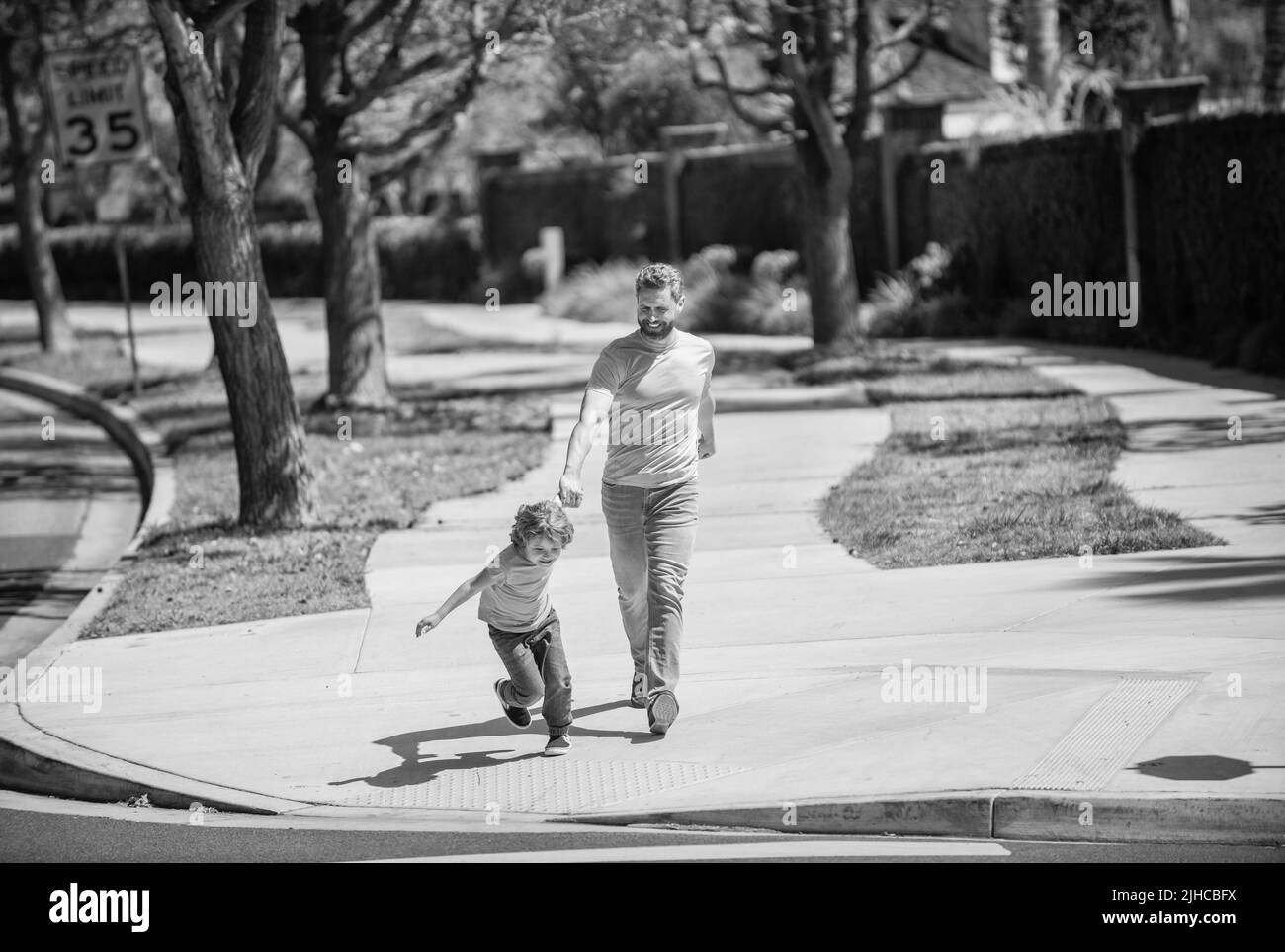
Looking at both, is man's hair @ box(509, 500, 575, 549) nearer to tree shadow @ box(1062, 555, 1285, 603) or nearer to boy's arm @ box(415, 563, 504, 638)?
boy's arm @ box(415, 563, 504, 638)

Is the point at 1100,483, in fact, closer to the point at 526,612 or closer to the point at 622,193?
the point at 526,612

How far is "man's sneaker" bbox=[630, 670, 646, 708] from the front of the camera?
754 cm

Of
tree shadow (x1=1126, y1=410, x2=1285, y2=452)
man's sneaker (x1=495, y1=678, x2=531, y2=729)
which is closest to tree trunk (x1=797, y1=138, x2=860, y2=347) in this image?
tree shadow (x1=1126, y1=410, x2=1285, y2=452)

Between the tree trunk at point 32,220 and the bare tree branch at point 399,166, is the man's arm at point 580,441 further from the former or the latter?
the tree trunk at point 32,220

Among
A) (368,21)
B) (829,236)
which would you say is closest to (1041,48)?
(829,236)

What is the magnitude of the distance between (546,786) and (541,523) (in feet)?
3.20

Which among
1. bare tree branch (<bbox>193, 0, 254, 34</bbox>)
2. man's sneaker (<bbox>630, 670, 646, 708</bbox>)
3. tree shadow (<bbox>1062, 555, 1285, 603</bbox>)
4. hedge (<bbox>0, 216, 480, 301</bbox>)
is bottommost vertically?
man's sneaker (<bbox>630, 670, 646, 708</bbox>)

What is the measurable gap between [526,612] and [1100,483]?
5.54m

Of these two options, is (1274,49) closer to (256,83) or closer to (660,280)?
(256,83)

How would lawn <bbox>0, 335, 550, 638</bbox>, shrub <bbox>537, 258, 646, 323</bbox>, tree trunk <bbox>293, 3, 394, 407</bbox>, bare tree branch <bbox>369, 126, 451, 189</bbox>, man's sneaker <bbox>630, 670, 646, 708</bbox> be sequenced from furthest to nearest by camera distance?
shrub <bbox>537, 258, 646, 323</bbox> < bare tree branch <bbox>369, 126, 451, 189</bbox> < tree trunk <bbox>293, 3, 394, 407</bbox> < lawn <bbox>0, 335, 550, 638</bbox> < man's sneaker <bbox>630, 670, 646, 708</bbox>

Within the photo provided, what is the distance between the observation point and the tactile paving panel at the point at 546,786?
6559 mm

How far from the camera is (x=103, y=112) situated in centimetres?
1788

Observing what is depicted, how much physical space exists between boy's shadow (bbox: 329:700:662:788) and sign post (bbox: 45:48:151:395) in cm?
1176
